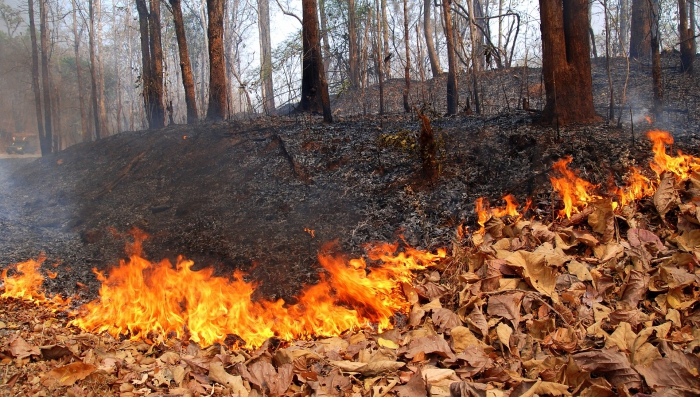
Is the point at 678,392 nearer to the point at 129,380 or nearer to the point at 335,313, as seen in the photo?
the point at 335,313

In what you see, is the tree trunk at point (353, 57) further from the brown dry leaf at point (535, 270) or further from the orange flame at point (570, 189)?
the brown dry leaf at point (535, 270)

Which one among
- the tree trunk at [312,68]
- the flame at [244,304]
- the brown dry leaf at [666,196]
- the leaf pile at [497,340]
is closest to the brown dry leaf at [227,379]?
the leaf pile at [497,340]

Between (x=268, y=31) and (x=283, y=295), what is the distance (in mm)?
26122

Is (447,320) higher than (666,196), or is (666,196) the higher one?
(666,196)

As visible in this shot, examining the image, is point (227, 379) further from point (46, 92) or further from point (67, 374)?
point (46, 92)

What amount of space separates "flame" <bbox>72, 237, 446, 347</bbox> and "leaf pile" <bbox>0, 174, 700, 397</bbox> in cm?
18

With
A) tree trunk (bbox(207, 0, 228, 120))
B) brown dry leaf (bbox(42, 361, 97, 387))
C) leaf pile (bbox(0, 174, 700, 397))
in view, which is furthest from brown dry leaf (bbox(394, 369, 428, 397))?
tree trunk (bbox(207, 0, 228, 120))

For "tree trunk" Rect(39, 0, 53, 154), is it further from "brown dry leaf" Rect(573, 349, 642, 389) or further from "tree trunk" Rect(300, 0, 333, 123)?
"brown dry leaf" Rect(573, 349, 642, 389)

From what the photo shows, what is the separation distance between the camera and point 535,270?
13.1ft

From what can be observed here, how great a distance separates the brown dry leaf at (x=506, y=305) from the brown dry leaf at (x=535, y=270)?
0.61 ft

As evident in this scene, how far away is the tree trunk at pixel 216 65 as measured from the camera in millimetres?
9977

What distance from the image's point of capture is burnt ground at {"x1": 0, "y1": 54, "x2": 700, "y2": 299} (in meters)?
5.28

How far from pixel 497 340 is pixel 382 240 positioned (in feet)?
6.30

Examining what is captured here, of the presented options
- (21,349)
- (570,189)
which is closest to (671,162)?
(570,189)
